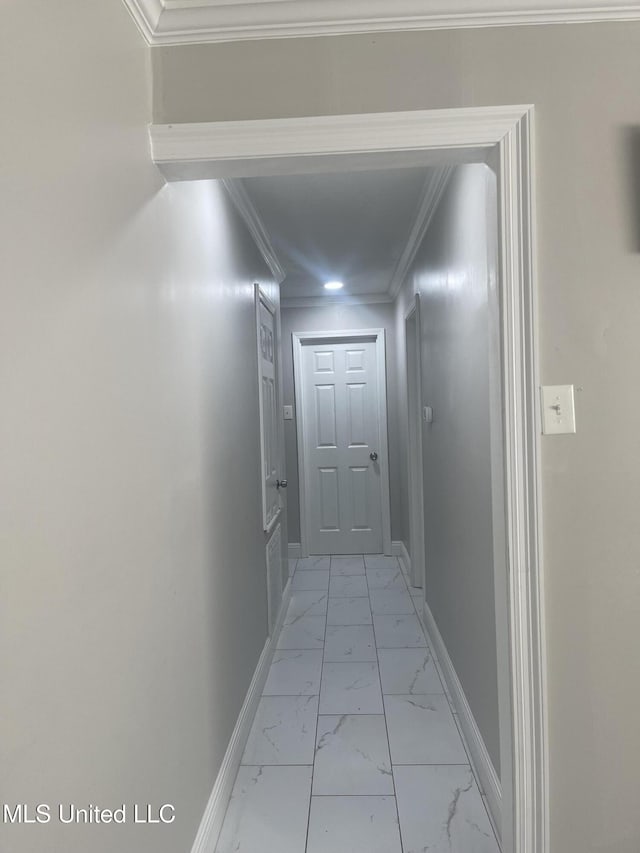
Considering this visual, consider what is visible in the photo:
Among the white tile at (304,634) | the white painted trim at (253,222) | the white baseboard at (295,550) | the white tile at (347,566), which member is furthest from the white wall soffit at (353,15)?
the white baseboard at (295,550)

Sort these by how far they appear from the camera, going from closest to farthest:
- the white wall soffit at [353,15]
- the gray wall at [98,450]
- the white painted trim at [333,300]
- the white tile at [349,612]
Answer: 1. the gray wall at [98,450]
2. the white wall soffit at [353,15]
3. the white tile at [349,612]
4. the white painted trim at [333,300]

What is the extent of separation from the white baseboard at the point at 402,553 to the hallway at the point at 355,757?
3.18 ft

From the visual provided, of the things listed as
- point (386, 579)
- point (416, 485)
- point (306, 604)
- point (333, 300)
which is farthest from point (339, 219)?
point (386, 579)

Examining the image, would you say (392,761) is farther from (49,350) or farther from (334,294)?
(334,294)

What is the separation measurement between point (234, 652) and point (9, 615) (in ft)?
4.69

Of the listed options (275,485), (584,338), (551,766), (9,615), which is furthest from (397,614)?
(9,615)

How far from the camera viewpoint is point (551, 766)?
1212mm

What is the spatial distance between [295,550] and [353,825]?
9.73 feet

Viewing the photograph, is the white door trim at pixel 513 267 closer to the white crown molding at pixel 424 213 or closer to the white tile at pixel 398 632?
the white crown molding at pixel 424 213

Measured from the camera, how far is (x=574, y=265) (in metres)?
1.19

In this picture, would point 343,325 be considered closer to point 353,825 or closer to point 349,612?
point 349,612

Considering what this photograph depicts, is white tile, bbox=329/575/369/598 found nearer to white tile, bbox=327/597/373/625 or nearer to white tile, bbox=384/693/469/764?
white tile, bbox=327/597/373/625

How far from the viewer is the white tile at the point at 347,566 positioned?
13.7 feet

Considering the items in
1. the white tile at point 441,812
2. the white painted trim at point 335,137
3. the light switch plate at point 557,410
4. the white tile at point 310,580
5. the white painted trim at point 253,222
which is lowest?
the white tile at point 441,812
